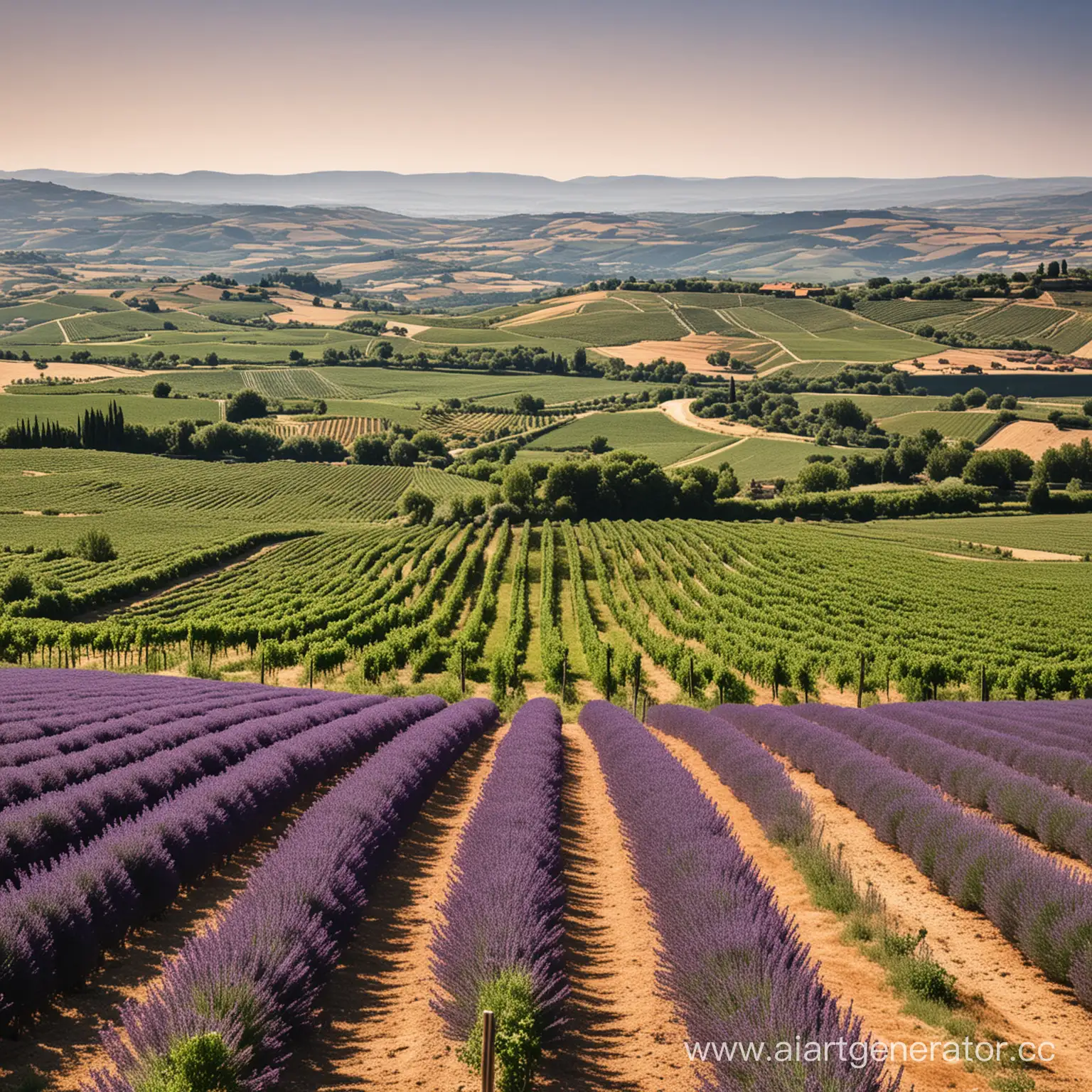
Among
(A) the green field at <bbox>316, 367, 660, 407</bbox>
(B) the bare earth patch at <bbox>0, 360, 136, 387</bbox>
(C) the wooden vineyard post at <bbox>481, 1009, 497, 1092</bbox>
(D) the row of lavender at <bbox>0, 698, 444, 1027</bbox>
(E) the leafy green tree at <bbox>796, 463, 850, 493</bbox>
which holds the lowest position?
(E) the leafy green tree at <bbox>796, 463, 850, 493</bbox>

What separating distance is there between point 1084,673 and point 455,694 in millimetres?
22789

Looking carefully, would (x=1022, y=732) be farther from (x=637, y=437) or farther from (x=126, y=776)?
(x=637, y=437)

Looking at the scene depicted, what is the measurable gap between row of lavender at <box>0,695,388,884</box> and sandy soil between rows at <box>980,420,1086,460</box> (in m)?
112

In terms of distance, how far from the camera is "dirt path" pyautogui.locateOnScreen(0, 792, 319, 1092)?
674 centimetres

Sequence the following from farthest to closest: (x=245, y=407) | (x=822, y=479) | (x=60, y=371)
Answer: (x=60, y=371) → (x=245, y=407) → (x=822, y=479)

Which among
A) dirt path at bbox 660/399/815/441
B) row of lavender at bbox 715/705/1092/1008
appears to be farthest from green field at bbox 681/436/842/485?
row of lavender at bbox 715/705/1092/1008

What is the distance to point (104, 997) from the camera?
8078mm

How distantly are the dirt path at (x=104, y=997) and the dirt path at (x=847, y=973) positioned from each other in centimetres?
539

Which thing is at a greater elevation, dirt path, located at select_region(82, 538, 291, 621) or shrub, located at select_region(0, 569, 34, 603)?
shrub, located at select_region(0, 569, 34, 603)

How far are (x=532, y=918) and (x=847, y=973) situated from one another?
2882 millimetres

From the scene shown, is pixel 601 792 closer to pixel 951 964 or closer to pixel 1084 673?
pixel 951 964

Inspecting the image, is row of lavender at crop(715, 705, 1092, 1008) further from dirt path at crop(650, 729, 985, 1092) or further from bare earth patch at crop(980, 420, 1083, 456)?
bare earth patch at crop(980, 420, 1083, 456)

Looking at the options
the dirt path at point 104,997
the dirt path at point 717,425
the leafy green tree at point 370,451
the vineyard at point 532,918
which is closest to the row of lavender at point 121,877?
the vineyard at point 532,918

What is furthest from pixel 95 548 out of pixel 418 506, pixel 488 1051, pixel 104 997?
pixel 488 1051
